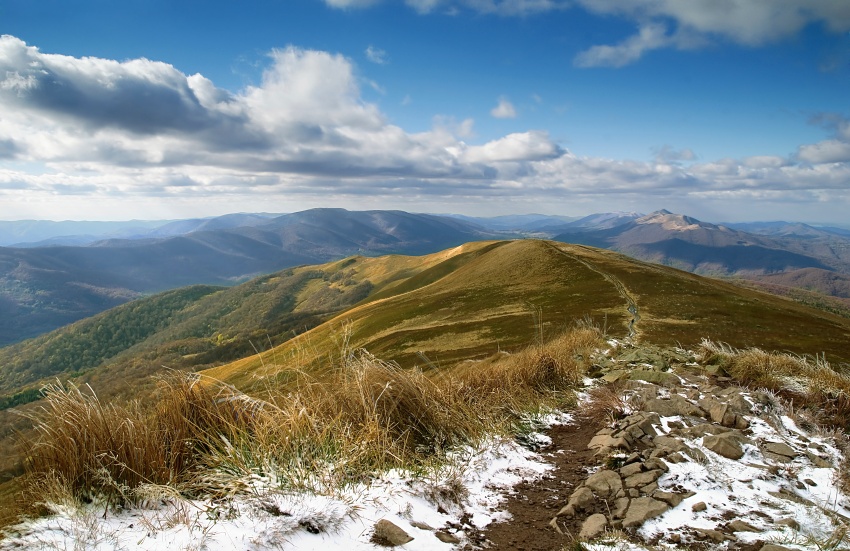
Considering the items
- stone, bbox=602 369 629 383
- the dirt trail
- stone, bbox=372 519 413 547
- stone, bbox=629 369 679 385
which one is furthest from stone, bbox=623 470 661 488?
the dirt trail

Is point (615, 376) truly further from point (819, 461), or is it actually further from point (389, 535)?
point (389, 535)

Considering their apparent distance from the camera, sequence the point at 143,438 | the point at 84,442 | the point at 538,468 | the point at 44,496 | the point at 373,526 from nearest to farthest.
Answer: the point at 44,496 < the point at 373,526 < the point at 84,442 < the point at 143,438 < the point at 538,468

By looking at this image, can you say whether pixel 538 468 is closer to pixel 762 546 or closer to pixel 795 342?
pixel 762 546

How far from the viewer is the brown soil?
436 cm

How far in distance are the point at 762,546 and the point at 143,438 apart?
21.5ft

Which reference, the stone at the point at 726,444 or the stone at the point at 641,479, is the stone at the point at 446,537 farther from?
the stone at the point at 726,444

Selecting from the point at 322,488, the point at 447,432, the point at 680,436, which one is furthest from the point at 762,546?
the point at 322,488

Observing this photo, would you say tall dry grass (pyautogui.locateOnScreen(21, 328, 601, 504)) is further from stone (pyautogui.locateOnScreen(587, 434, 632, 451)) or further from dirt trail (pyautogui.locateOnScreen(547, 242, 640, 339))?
dirt trail (pyautogui.locateOnScreen(547, 242, 640, 339))

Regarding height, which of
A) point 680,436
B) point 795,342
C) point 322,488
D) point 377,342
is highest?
point 322,488

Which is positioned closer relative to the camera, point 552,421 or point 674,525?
point 674,525

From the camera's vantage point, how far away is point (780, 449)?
20.4ft

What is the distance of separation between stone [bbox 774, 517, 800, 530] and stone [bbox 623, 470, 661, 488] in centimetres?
122

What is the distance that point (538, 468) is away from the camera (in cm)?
618

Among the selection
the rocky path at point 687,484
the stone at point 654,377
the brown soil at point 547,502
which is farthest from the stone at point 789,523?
the stone at point 654,377
